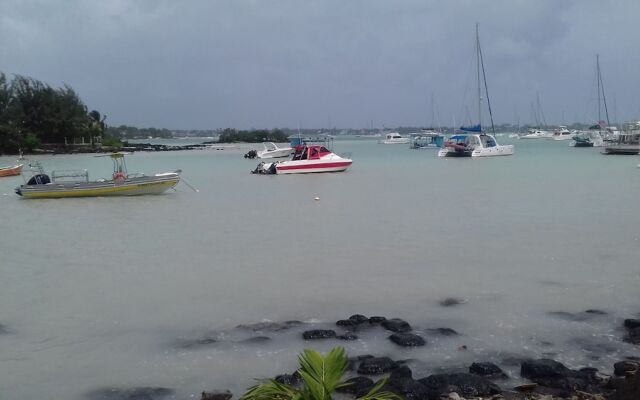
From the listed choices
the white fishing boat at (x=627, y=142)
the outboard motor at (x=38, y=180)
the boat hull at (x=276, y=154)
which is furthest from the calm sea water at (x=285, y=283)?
the boat hull at (x=276, y=154)

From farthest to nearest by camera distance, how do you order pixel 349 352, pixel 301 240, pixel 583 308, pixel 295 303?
pixel 301 240
pixel 295 303
pixel 583 308
pixel 349 352

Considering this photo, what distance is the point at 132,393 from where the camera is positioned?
6379 mm

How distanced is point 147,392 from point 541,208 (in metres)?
16.0

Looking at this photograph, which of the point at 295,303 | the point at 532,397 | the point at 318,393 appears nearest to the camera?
the point at 318,393

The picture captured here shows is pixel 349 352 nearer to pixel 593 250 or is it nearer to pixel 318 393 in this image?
pixel 318 393

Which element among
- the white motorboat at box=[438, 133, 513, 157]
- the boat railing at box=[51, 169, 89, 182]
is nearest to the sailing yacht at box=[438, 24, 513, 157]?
the white motorboat at box=[438, 133, 513, 157]

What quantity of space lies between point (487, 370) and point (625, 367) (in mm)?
1315

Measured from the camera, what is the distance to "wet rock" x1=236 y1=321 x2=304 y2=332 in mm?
8172

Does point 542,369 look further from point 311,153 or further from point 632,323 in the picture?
point 311,153

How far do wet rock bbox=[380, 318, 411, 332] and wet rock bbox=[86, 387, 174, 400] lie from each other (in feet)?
9.37

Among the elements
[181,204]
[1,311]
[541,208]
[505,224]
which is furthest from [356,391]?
[181,204]

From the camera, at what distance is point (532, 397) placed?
18.8ft

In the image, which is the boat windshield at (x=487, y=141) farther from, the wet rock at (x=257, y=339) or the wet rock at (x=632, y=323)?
the wet rock at (x=257, y=339)

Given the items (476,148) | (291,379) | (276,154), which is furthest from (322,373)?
(276,154)
